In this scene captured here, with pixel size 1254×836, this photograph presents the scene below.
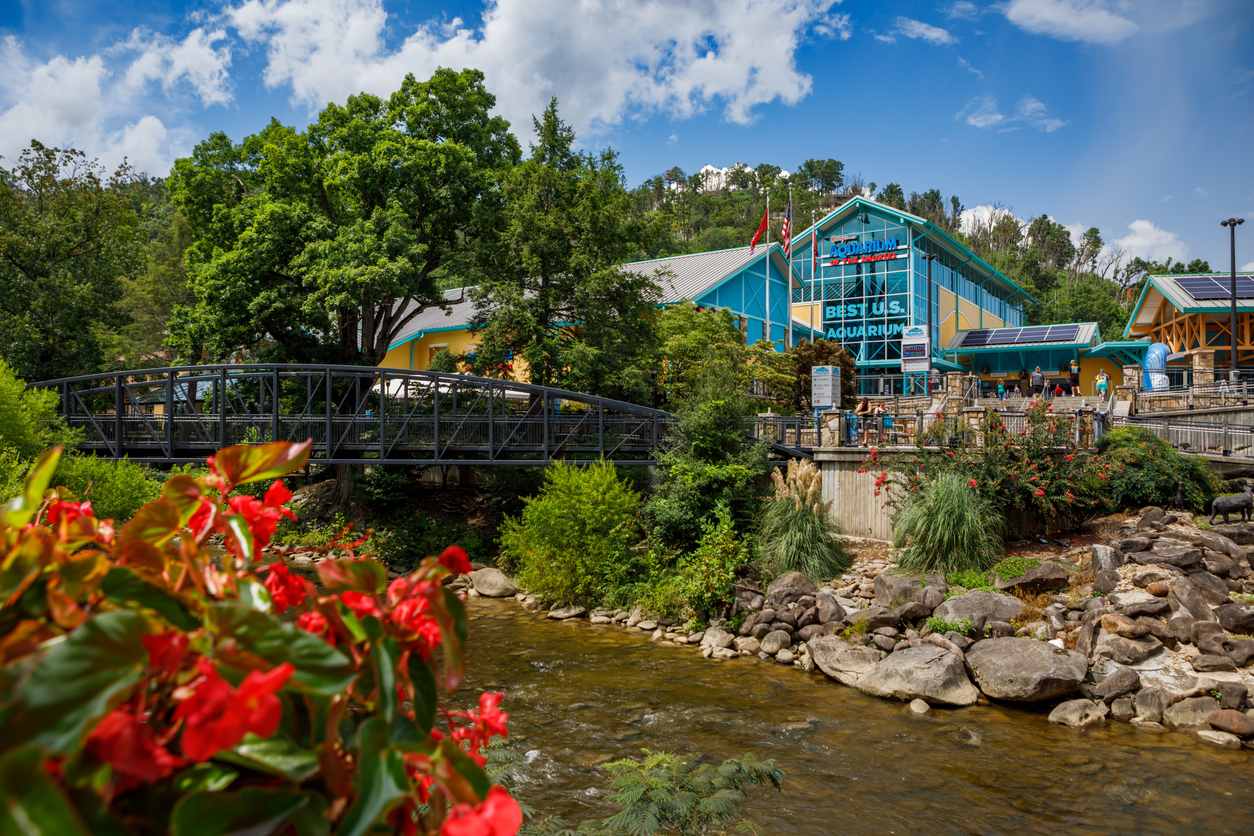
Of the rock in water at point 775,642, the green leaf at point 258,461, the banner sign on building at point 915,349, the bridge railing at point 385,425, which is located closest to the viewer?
the green leaf at point 258,461

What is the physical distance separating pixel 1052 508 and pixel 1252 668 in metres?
5.10

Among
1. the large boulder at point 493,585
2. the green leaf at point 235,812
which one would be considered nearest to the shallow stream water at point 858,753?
the large boulder at point 493,585

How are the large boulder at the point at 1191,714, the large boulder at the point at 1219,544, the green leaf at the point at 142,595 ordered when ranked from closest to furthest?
the green leaf at the point at 142,595
the large boulder at the point at 1191,714
the large boulder at the point at 1219,544

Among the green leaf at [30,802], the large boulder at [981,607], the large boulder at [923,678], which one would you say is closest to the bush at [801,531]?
the large boulder at [981,607]

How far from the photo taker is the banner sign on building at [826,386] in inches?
823

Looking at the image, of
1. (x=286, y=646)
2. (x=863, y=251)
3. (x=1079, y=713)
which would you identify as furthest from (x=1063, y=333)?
(x=286, y=646)

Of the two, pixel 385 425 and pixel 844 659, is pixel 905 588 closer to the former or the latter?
pixel 844 659

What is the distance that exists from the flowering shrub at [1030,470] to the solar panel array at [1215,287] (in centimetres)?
2769

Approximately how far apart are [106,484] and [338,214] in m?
13.0

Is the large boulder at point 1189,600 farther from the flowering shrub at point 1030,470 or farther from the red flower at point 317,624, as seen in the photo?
the red flower at point 317,624

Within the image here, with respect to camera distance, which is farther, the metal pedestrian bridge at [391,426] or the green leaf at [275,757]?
the metal pedestrian bridge at [391,426]

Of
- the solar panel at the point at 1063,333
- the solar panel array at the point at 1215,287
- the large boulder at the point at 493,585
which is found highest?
the solar panel array at the point at 1215,287

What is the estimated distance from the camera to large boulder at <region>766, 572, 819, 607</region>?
15.2 metres

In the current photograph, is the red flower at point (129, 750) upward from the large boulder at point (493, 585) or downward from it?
upward
